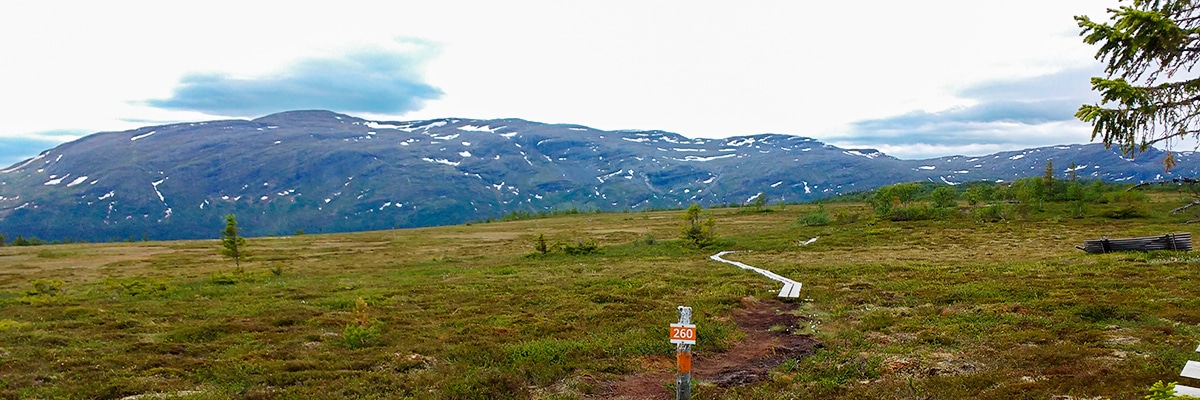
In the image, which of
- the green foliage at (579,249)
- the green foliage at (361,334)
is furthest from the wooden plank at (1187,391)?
the green foliage at (579,249)

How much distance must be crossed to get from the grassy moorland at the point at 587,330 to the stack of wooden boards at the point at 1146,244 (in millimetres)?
1258

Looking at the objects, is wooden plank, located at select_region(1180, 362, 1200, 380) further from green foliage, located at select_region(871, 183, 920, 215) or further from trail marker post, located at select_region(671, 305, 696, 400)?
green foliage, located at select_region(871, 183, 920, 215)

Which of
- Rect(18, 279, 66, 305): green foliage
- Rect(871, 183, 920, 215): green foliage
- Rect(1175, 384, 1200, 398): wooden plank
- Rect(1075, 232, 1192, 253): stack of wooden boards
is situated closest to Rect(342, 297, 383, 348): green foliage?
Rect(1175, 384, 1200, 398): wooden plank

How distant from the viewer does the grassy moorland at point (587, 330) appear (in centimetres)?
1460

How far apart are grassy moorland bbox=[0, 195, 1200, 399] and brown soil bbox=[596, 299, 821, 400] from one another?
53 cm

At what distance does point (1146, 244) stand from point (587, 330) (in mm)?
38124

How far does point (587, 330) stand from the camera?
21547 millimetres

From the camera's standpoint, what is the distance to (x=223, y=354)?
1875 cm

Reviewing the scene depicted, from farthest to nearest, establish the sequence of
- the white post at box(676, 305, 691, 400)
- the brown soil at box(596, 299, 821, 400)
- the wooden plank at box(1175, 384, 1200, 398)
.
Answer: the brown soil at box(596, 299, 821, 400)
the white post at box(676, 305, 691, 400)
the wooden plank at box(1175, 384, 1200, 398)

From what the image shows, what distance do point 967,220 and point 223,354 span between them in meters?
86.6

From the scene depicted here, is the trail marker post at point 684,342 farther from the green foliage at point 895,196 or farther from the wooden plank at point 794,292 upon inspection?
the green foliage at point 895,196

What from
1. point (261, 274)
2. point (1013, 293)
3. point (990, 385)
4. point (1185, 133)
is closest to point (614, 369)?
point (990, 385)

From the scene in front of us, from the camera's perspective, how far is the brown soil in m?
15.1

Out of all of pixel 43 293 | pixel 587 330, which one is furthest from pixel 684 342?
pixel 43 293
